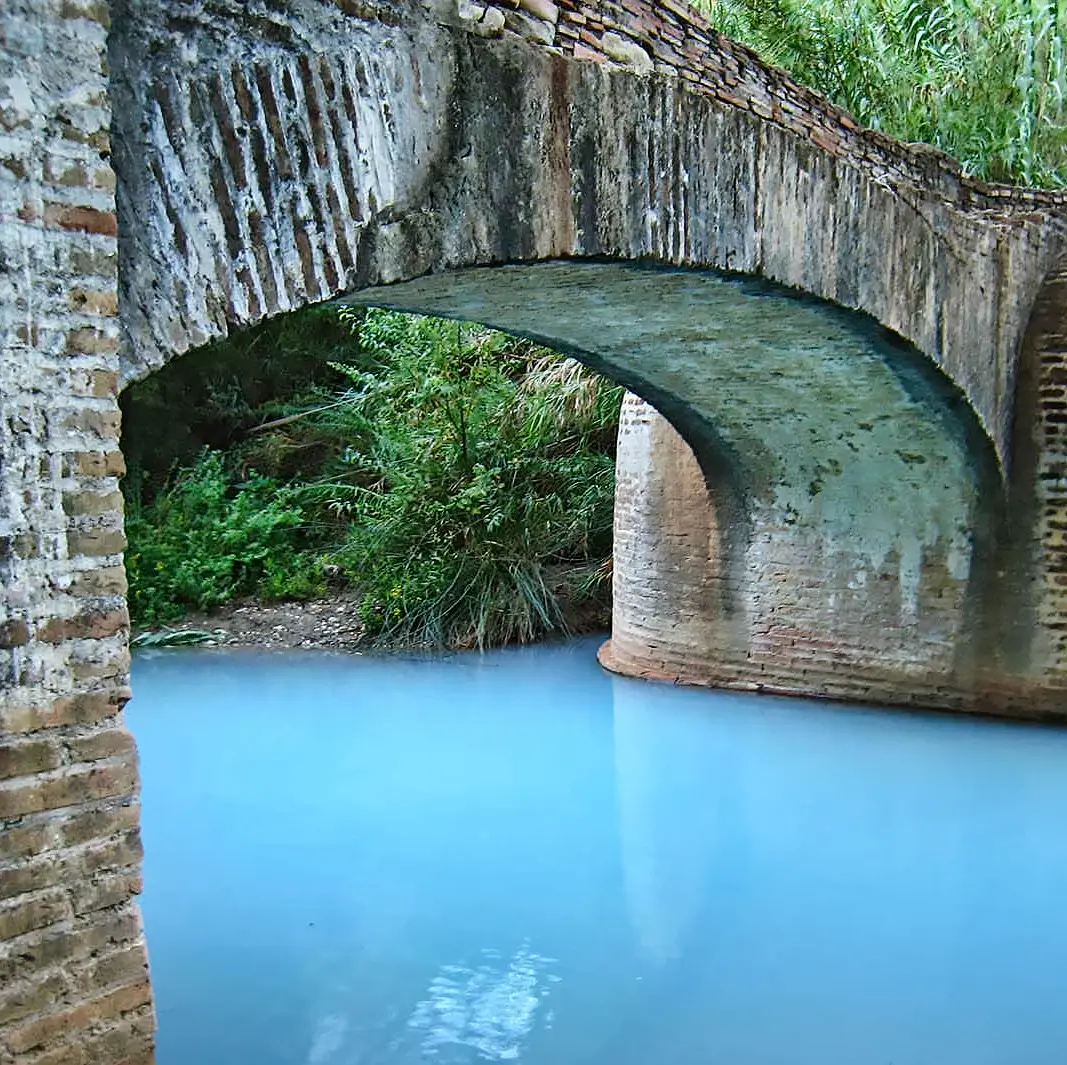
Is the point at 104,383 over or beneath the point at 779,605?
over

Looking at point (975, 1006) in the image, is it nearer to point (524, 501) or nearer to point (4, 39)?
point (4, 39)

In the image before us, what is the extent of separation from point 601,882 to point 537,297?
2.32 meters

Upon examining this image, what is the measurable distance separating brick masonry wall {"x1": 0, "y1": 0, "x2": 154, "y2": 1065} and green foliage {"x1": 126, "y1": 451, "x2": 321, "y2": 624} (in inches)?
301

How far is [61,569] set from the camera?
190 cm

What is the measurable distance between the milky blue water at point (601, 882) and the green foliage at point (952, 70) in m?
3.55

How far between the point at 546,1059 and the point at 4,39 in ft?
9.51

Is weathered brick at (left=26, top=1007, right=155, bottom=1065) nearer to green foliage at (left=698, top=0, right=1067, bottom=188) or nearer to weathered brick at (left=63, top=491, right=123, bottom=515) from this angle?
weathered brick at (left=63, top=491, right=123, bottom=515)

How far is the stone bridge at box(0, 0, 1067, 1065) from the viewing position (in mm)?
1870

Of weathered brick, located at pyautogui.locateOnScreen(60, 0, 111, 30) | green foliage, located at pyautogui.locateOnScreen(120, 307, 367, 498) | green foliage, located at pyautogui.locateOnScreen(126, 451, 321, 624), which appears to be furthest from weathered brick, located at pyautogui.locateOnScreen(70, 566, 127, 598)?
green foliage, located at pyautogui.locateOnScreen(120, 307, 367, 498)

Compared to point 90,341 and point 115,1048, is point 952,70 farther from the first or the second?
point 115,1048

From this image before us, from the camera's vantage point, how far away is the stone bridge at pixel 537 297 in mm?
1870

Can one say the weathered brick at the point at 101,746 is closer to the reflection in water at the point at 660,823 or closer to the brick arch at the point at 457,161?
the brick arch at the point at 457,161

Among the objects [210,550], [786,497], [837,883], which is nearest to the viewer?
[837,883]

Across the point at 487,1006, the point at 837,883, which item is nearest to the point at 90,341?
the point at 487,1006
